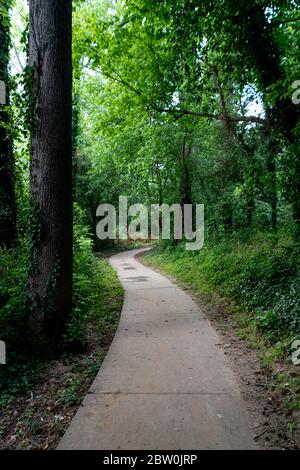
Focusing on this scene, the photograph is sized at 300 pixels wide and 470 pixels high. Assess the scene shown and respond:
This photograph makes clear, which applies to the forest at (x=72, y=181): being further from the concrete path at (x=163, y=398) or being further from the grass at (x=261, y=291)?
the concrete path at (x=163, y=398)

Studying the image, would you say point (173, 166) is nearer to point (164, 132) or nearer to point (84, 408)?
point (164, 132)

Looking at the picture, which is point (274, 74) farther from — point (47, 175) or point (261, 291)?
point (47, 175)

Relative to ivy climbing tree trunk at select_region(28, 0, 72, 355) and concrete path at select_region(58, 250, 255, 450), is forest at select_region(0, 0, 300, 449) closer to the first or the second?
ivy climbing tree trunk at select_region(28, 0, 72, 355)

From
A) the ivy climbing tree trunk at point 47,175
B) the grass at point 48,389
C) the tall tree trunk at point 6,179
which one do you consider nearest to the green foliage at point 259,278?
the grass at point 48,389

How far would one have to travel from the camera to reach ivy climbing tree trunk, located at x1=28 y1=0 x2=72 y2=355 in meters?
4.25

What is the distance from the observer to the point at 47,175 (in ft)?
14.1

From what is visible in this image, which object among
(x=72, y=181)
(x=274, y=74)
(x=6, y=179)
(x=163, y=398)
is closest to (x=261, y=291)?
(x=163, y=398)

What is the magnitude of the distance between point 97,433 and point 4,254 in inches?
202

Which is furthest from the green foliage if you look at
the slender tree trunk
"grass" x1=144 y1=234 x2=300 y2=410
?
the slender tree trunk

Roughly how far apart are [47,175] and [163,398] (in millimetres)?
3220

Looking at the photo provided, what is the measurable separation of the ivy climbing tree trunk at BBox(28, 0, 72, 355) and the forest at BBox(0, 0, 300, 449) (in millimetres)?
15

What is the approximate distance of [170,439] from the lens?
102 inches
